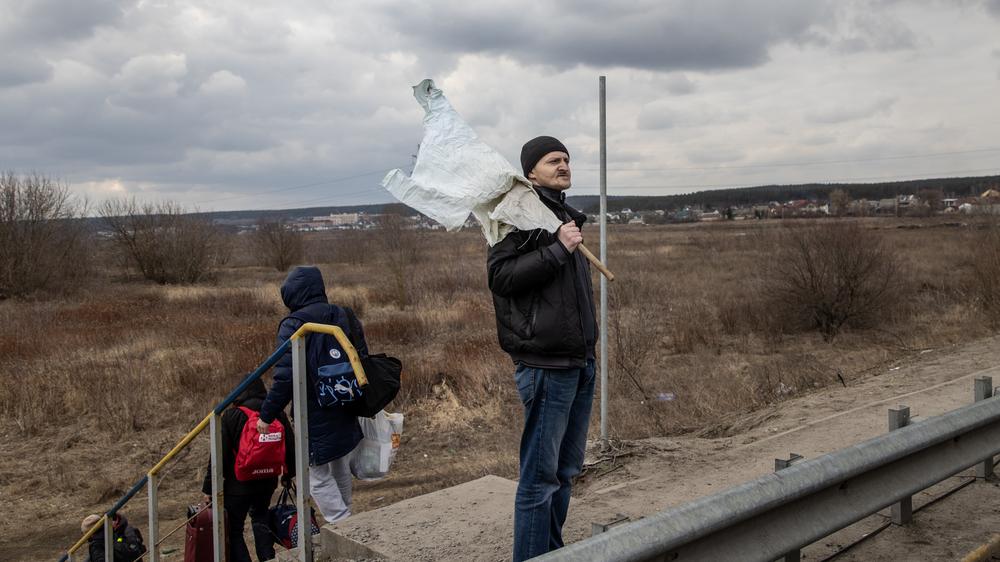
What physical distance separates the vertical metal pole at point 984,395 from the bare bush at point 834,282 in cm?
1463

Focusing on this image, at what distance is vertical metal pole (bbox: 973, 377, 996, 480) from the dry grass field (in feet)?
12.5

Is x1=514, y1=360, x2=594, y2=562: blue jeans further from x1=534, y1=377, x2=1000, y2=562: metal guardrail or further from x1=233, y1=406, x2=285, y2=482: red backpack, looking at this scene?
x1=233, y1=406, x2=285, y2=482: red backpack

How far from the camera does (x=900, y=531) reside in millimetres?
3803

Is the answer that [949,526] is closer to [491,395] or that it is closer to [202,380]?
[491,395]

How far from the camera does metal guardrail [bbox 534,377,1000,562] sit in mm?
2387

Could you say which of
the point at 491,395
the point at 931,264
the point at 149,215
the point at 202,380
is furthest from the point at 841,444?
the point at 149,215

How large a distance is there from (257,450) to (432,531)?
1229mm

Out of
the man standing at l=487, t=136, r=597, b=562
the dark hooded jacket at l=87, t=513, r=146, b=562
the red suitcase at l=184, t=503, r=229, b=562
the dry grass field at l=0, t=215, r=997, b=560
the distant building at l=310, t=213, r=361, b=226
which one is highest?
the distant building at l=310, t=213, r=361, b=226

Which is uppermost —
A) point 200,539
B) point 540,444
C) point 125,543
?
point 540,444

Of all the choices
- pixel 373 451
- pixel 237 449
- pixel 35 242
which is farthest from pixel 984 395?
pixel 35 242

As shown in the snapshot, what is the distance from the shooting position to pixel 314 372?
4547mm

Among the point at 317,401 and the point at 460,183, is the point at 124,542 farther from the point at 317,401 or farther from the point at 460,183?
the point at 460,183

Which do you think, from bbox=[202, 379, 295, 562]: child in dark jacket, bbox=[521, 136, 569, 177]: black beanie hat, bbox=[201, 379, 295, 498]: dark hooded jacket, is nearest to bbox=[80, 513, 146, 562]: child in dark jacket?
bbox=[202, 379, 295, 562]: child in dark jacket

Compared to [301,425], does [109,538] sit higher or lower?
lower
